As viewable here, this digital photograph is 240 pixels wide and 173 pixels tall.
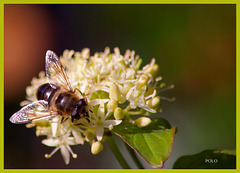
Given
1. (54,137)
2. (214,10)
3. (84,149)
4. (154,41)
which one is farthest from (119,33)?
(54,137)

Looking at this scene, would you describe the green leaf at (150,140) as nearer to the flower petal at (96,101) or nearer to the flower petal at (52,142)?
the flower petal at (96,101)

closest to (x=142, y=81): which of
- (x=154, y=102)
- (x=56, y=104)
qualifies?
(x=154, y=102)

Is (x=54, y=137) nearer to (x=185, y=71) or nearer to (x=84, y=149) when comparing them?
(x=84, y=149)

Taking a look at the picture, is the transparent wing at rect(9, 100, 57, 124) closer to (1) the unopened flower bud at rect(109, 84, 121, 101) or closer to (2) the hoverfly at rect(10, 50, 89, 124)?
(2) the hoverfly at rect(10, 50, 89, 124)

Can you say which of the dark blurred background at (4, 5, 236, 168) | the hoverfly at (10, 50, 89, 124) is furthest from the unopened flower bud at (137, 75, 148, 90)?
the dark blurred background at (4, 5, 236, 168)

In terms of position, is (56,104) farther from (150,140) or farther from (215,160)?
(215,160)

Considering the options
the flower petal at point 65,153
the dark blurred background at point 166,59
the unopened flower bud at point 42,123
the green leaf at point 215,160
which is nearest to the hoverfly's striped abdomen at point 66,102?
the unopened flower bud at point 42,123
